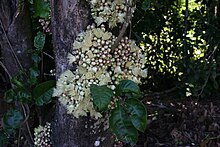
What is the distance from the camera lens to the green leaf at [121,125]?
1.26 m

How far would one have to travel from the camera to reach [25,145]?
1882 millimetres

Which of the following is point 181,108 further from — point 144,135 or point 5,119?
point 5,119

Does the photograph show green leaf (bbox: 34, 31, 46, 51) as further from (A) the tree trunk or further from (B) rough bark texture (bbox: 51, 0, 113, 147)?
(B) rough bark texture (bbox: 51, 0, 113, 147)

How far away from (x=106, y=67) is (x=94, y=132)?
25cm

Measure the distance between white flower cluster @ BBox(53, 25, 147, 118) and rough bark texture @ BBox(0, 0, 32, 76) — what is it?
0.49m

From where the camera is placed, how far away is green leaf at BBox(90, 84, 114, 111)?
4.02 ft

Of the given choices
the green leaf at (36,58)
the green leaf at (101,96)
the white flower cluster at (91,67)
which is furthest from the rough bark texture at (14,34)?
the green leaf at (101,96)

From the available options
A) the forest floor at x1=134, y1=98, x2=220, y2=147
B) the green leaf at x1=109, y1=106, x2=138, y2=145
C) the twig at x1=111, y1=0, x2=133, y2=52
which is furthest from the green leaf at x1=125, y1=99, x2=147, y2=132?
the forest floor at x1=134, y1=98, x2=220, y2=147

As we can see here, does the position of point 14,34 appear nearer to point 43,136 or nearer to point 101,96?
point 43,136

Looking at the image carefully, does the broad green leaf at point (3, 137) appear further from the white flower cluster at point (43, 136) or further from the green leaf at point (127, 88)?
the green leaf at point (127, 88)

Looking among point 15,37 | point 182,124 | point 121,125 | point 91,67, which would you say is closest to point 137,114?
point 121,125

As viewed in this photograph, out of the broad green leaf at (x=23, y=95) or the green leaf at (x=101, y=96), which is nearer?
the green leaf at (x=101, y=96)

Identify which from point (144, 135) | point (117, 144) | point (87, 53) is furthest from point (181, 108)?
point (87, 53)

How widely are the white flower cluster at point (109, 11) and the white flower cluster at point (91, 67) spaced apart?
0.10 ft
